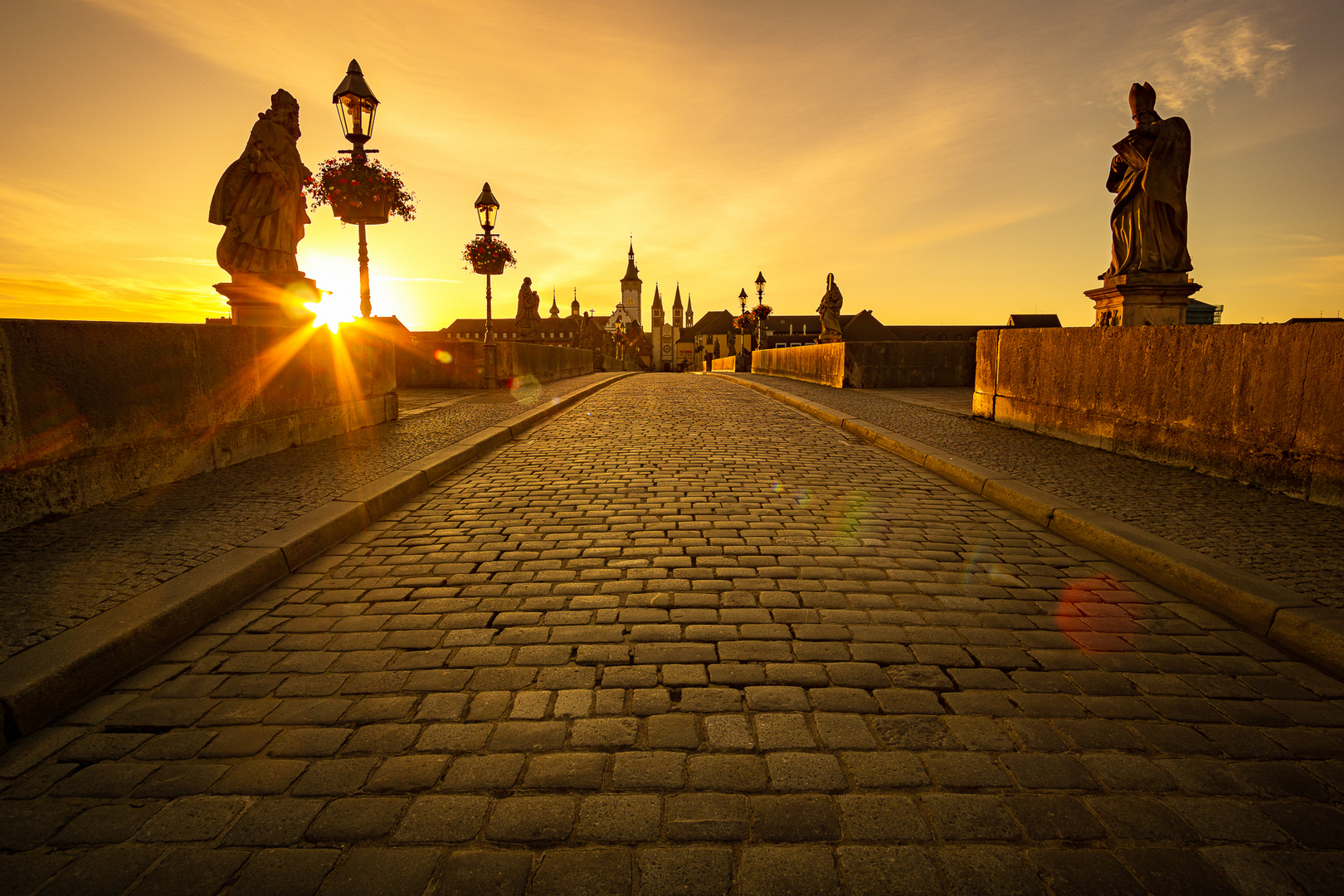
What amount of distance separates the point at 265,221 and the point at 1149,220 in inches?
552

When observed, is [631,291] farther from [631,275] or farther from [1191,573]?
[1191,573]

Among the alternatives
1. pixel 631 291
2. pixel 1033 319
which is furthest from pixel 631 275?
pixel 1033 319

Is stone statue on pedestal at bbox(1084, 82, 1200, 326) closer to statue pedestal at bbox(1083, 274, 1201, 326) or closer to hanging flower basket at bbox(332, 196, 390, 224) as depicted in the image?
statue pedestal at bbox(1083, 274, 1201, 326)

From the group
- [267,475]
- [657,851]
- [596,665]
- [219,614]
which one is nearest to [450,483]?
[267,475]

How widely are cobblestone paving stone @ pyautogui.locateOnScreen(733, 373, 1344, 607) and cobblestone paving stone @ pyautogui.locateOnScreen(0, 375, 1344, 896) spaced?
60 centimetres

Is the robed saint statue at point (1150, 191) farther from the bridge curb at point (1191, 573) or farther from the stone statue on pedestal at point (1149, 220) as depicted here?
the bridge curb at point (1191, 573)

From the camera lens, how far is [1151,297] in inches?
449

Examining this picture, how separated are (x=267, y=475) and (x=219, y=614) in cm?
291

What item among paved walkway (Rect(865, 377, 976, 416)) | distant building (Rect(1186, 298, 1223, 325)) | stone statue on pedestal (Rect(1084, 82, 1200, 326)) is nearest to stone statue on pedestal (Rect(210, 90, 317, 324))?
paved walkway (Rect(865, 377, 976, 416))

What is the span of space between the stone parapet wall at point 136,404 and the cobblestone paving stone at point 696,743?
2.01m

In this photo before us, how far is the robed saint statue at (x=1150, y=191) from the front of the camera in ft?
35.3

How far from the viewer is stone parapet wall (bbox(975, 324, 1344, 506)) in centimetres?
481

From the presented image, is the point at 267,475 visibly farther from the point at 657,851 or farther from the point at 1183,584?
the point at 1183,584

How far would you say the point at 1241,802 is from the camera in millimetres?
1897
